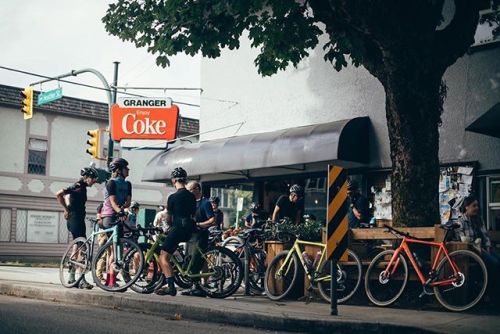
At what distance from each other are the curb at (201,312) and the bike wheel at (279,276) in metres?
2.01

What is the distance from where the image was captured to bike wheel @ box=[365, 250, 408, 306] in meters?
9.44

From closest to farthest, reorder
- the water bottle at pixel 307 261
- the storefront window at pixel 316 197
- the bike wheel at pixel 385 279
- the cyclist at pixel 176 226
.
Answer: the bike wheel at pixel 385 279
the cyclist at pixel 176 226
the water bottle at pixel 307 261
the storefront window at pixel 316 197

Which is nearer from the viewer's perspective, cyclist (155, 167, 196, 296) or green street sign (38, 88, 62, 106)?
cyclist (155, 167, 196, 296)

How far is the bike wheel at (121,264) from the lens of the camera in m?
10.0

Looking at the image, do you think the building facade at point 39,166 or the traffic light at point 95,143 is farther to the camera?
the building facade at point 39,166

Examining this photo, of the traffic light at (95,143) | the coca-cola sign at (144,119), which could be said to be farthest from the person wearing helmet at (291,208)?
the traffic light at (95,143)

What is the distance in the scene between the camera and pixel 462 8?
1041cm

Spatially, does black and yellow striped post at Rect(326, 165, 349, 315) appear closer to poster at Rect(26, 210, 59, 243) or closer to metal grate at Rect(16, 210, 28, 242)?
metal grate at Rect(16, 210, 28, 242)

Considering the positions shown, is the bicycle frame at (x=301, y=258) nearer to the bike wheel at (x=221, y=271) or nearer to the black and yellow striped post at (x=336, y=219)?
the bike wheel at (x=221, y=271)

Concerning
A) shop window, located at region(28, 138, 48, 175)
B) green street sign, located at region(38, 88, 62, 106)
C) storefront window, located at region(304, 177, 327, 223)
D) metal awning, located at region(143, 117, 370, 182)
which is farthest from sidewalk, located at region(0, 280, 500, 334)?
shop window, located at region(28, 138, 48, 175)

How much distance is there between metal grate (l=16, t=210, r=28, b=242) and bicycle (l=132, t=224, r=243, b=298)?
23712 mm

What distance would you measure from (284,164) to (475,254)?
650 cm

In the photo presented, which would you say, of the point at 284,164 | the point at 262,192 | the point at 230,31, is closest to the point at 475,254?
the point at 230,31

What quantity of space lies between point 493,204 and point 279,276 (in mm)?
4611
